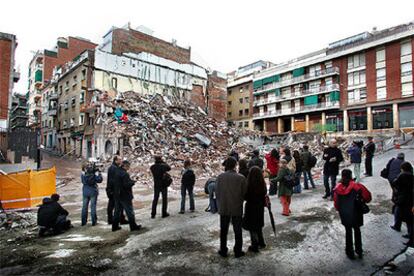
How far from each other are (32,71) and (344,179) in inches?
2249

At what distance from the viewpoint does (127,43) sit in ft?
105

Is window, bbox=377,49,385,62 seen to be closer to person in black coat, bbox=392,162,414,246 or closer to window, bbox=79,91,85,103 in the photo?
person in black coat, bbox=392,162,414,246

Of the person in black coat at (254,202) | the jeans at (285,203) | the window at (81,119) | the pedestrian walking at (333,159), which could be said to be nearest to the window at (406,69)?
the pedestrian walking at (333,159)

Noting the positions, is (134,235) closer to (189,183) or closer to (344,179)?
(189,183)

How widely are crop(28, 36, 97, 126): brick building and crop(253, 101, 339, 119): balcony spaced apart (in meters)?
31.7

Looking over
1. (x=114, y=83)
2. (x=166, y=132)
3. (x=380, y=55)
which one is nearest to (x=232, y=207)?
(x=166, y=132)

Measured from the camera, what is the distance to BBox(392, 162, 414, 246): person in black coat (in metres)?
4.58

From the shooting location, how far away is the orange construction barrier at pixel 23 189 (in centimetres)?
803

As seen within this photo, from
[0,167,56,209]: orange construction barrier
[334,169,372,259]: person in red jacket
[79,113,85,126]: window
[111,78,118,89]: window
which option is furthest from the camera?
[111,78,118,89]: window

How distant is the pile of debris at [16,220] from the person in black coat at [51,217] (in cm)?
149

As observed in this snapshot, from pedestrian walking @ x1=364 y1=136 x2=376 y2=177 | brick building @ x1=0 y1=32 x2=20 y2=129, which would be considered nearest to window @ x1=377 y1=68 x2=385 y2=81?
pedestrian walking @ x1=364 y1=136 x2=376 y2=177

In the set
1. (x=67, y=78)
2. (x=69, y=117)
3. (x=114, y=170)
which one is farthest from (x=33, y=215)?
(x=67, y=78)

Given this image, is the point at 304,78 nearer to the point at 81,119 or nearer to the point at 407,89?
the point at 407,89

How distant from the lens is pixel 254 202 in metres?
4.28
